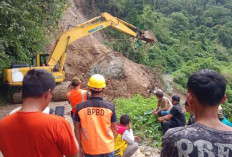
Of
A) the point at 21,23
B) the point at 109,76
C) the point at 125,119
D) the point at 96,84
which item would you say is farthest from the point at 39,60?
the point at 96,84

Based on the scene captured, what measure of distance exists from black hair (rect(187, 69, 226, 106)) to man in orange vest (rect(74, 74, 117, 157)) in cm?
143

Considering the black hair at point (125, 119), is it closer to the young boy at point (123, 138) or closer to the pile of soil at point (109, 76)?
the young boy at point (123, 138)

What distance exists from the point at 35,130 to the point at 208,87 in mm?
1311

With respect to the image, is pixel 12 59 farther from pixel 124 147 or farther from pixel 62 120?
pixel 62 120

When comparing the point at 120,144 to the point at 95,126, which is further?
the point at 120,144

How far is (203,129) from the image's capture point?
1476 mm

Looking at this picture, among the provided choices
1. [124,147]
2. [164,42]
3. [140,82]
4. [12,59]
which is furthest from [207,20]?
[124,147]

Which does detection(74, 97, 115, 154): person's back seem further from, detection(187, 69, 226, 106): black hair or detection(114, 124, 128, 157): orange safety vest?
detection(187, 69, 226, 106): black hair

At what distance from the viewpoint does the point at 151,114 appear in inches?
260

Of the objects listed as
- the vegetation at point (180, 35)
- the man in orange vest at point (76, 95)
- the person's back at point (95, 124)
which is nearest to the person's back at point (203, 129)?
the person's back at point (95, 124)

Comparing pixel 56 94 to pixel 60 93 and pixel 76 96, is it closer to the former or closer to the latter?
pixel 60 93

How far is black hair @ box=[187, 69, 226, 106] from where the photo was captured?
4.96ft

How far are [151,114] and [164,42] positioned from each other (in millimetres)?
24022

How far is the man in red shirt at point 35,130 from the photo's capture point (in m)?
1.78
